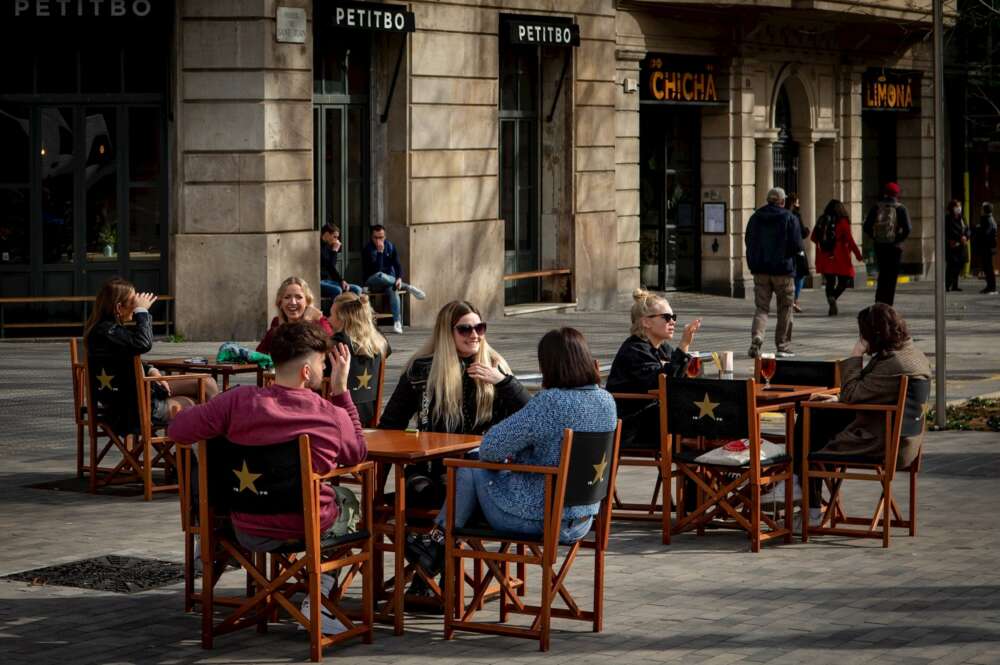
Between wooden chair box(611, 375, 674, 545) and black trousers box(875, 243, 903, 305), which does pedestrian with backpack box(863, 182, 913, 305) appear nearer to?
black trousers box(875, 243, 903, 305)

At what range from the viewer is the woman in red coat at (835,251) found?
2758 centimetres

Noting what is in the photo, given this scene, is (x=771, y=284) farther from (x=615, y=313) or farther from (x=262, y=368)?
(x=262, y=368)

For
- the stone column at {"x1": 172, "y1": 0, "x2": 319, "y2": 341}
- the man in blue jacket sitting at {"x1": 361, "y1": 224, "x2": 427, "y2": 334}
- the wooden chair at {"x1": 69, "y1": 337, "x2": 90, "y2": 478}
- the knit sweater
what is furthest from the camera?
the man in blue jacket sitting at {"x1": 361, "y1": 224, "x2": 427, "y2": 334}

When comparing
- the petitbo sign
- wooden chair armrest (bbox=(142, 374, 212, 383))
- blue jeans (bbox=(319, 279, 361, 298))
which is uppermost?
the petitbo sign

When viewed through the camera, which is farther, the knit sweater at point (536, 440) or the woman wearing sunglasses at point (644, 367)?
the woman wearing sunglasses at point (644, 367)

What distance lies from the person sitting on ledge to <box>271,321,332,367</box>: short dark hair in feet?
2.56

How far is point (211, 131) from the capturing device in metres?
21.8

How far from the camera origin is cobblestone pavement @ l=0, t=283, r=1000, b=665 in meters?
7.54

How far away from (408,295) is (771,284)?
5435 mm

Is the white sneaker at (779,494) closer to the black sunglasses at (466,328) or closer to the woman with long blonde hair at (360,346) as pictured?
the woman with long blonde hair at (360,346)

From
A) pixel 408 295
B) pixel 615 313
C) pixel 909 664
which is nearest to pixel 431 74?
pixel 408 295

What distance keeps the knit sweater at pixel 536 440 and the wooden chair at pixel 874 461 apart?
2.59 meters

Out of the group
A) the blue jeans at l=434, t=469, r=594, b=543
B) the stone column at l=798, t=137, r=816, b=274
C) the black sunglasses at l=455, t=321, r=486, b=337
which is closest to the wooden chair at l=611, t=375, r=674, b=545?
the black sunglasses at l=455, t=321, r=486, b=337

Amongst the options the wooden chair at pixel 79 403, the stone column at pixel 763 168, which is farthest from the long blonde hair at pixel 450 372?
the stone column at pixel 763 168
